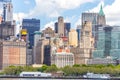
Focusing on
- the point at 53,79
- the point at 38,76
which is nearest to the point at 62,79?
the point at 53,79

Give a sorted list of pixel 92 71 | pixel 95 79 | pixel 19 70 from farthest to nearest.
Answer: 1. pixel 19 70
2. pixel 92 71
3. pixel 95 79

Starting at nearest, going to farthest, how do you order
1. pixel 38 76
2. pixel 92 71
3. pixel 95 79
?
pixel 95 79
pixel 38 76
pixel 92 71

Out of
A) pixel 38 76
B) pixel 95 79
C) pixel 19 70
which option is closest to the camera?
pixel 95 79

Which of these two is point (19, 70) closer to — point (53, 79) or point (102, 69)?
point (102, 69)

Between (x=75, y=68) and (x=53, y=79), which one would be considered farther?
(x=75, y=68)

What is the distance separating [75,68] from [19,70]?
18743 mm

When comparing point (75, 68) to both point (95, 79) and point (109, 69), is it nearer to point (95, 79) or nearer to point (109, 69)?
point (109, 69)

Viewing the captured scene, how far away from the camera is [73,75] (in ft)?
538

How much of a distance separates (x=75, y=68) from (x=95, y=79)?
30.8 meters

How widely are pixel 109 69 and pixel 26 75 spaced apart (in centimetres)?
2554

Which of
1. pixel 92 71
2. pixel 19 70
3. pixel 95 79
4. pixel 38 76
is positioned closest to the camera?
pixel 95 79

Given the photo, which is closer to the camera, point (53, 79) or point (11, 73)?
point (53, 79)

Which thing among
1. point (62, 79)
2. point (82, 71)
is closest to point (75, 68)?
point (82, 71)

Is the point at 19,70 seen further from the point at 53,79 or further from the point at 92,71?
the point at 53,79
